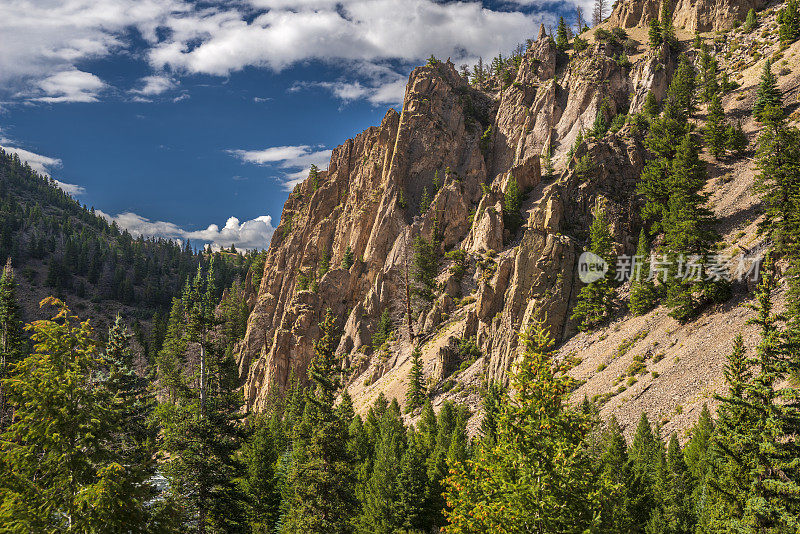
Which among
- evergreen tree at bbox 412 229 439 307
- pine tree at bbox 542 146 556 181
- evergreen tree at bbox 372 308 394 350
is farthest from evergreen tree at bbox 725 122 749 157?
evergreen tree at bbox 372 308 394 350

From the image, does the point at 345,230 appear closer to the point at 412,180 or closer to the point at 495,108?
the point at 412,180

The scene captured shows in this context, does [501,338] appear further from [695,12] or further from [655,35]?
[695,12]

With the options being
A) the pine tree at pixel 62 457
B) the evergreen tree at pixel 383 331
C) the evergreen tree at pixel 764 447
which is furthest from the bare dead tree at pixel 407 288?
the pine tree at pixel 62 457

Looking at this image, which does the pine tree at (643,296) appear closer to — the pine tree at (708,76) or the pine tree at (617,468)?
the pine tree at (617,468)

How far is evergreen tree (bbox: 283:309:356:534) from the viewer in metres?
23.9

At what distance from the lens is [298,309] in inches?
3656

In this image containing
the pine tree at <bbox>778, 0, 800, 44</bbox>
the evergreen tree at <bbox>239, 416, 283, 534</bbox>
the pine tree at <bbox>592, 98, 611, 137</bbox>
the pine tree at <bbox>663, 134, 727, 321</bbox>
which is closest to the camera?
the evergreen tree at <bbox>239, 416, 283, 534</bbox>

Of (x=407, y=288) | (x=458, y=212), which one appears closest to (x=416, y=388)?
(x=407, y=288)

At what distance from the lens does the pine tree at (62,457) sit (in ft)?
31.7

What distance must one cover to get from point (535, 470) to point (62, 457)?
11.0 meters

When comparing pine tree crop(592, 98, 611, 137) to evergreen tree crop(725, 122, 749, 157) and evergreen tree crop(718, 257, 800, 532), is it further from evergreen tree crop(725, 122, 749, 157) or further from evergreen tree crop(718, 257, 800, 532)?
evergreen tree crop(718, 257, 800, 532)

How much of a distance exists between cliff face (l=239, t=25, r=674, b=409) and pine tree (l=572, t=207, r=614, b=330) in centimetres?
231

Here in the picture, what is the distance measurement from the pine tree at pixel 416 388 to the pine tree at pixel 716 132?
54.6 metres

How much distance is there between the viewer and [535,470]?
11422mm
